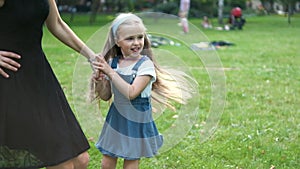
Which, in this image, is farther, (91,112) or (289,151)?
(289,151)

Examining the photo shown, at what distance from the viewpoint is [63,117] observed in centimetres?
263

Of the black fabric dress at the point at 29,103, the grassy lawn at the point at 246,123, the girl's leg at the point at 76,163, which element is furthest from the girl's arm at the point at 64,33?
the girl's leg at the point at 76,163

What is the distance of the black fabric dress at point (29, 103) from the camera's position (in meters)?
2.47

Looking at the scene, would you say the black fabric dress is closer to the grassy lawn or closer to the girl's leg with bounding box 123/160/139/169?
the girl's leg with bounding box 123/160/139/169

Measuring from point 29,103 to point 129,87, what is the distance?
0.52 m

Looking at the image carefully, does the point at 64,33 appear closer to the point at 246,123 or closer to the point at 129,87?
the point at 129,87

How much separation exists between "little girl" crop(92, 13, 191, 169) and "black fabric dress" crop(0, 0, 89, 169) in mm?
341

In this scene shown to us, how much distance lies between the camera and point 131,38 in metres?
2.86

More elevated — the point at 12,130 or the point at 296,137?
the point at 12,130

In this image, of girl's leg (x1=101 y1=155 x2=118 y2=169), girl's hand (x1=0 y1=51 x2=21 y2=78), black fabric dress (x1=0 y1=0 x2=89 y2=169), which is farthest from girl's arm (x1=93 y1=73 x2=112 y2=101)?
girl's hand (x1=0 y1=51 x2=21 y2=78)

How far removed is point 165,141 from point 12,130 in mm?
943

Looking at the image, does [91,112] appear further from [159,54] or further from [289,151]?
[289,151]

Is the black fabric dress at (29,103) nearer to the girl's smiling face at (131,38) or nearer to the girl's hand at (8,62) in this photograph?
the girl's hand at (8,62)

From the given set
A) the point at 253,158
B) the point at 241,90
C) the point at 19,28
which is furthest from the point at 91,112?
the point at 241,90
